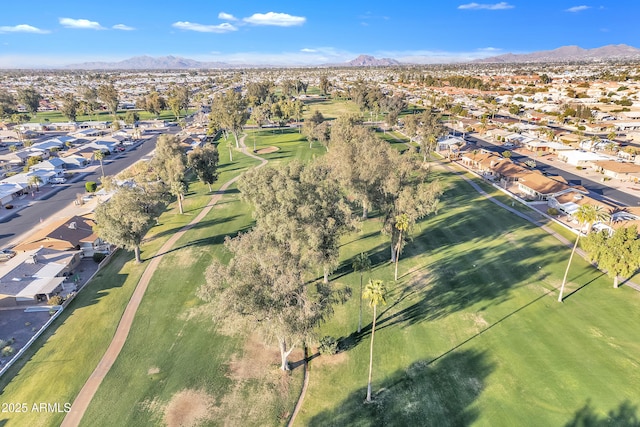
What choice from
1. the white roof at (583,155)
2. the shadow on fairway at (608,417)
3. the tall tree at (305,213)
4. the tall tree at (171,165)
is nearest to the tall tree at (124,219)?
the tall tree at (171,165)

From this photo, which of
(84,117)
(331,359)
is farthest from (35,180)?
(84,117)

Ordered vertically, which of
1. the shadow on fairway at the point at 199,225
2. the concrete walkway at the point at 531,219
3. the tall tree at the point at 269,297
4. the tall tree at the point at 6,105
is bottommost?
the shadow on fairway at the point at 199,225

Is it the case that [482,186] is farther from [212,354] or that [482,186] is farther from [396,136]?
[212,354]

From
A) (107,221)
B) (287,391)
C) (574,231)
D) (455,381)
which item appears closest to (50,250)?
(107,221)

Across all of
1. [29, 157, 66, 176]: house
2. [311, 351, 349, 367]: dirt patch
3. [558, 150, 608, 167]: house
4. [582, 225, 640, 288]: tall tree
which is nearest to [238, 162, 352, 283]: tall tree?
[311, 351, 349, 367]: dirt patch

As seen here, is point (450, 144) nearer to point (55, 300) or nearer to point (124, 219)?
point (124, 219)

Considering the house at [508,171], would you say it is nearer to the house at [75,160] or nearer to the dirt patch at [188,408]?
the dirt patch at [188,408]
